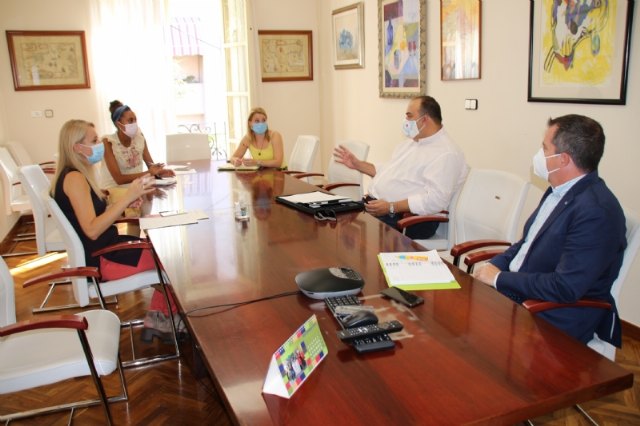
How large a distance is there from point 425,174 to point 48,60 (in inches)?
191

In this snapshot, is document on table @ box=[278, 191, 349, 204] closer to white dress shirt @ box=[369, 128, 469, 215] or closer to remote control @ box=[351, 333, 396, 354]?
white dress shirt @ box=[369, 128, 469, 215]

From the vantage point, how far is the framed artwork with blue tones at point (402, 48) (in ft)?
15.4

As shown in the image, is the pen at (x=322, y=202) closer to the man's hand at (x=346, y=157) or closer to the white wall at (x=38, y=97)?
→ the man's hand at (x=346, y=157)

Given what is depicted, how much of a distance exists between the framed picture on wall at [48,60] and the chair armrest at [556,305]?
5.82 m

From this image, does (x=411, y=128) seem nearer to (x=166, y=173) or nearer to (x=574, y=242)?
(x=574, y=242)

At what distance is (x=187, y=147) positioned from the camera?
5.24 m

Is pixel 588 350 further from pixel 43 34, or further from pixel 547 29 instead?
pixel 43 34

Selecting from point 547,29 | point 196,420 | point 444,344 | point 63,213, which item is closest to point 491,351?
point 444,344

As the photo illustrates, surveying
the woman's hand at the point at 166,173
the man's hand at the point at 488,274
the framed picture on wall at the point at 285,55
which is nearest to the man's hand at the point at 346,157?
the woman's hand at the point at 166,173

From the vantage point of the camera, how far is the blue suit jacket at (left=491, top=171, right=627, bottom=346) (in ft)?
5.97

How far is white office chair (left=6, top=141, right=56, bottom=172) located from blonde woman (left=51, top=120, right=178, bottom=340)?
2916 mm

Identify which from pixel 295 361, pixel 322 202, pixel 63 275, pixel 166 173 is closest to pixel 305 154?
pixel 166 173

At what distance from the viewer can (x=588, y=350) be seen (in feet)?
4.50

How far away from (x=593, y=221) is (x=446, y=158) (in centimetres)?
144
